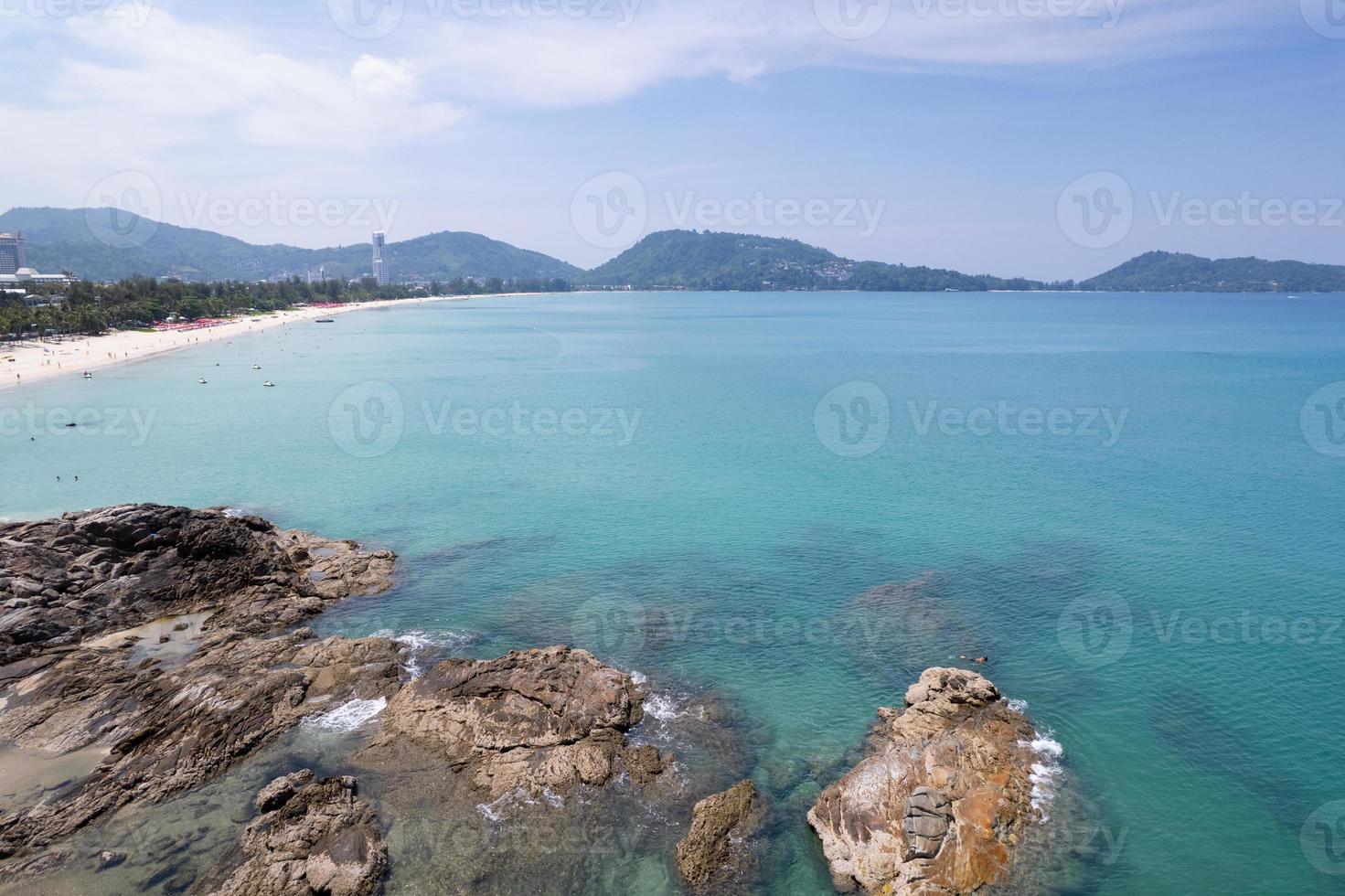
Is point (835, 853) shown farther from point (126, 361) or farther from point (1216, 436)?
point (126, 361)

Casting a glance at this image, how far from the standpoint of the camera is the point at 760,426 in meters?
62.0

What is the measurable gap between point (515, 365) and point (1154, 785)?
92659 mm

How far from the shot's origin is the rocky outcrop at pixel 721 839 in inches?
629

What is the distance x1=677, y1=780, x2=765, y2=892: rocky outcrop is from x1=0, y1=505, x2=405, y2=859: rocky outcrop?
10921mm

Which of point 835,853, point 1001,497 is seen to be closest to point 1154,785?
point 835,853
